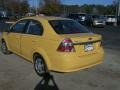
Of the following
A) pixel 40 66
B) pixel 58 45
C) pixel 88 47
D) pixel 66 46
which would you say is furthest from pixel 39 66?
pixel 88 47

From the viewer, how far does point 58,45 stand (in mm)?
6797

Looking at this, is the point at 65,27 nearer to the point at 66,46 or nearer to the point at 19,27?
the point at 66,46

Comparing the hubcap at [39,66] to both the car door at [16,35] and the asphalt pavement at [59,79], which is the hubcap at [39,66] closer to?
the asphalt pavement at [59,79]

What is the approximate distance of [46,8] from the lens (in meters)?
61.2

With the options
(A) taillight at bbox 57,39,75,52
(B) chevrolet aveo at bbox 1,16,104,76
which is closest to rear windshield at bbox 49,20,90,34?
(B) chevrolet aveo at bbox 1,16,104,76

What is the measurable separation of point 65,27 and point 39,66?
50.8 inches

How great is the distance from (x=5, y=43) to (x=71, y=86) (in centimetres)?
432

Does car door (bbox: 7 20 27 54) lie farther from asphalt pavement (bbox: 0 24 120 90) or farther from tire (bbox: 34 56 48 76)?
tire (bbox: 34 56 48 76)

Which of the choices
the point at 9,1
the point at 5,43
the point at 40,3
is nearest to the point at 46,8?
the point at 40,3

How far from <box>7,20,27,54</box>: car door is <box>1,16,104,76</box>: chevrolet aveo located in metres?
0.09

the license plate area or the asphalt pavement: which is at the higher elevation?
the license plate area

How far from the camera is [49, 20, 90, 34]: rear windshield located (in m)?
7.30

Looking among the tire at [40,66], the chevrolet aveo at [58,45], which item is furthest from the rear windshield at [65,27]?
the tire at [40,66]

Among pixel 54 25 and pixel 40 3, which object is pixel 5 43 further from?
pixel 40 3
